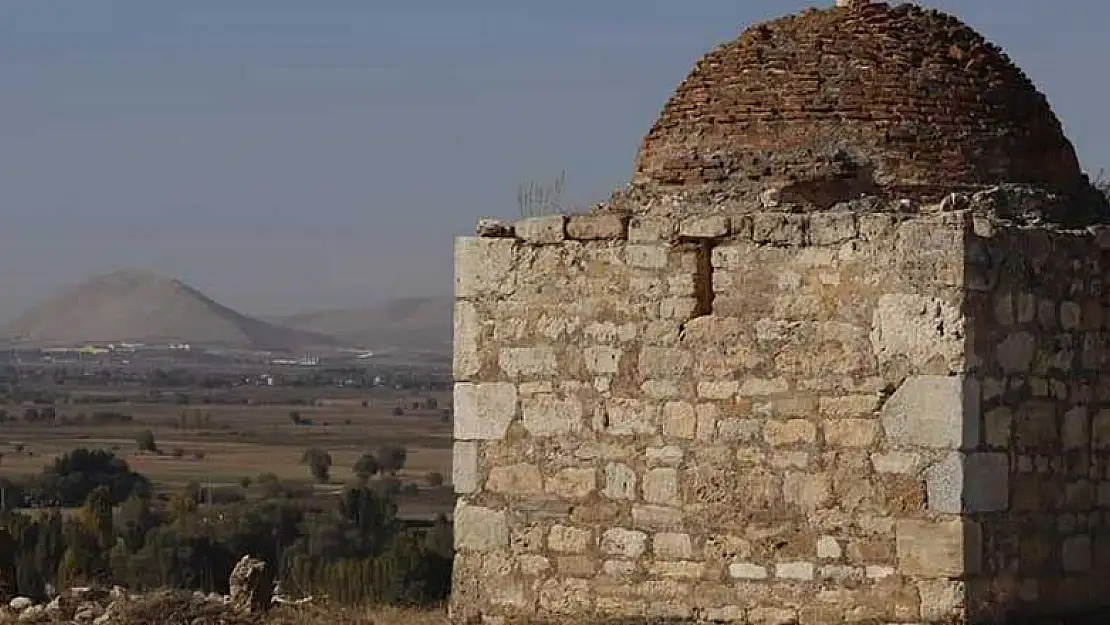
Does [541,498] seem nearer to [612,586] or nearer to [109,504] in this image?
[612,586]

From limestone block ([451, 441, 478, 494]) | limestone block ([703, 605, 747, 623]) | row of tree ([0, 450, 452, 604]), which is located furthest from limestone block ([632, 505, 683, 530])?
row of tree ([0, 450, 452, 604])

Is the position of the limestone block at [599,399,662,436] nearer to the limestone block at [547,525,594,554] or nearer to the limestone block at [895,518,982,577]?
the limestone block at [547,525,594,554]

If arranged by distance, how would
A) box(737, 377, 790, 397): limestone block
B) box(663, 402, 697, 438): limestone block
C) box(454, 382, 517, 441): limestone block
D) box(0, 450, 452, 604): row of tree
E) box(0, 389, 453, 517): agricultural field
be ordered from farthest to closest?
box(0, 389, 453, 517): agricultural field, box(0, 450, 452, 604): row of tree, box(454, 382, 517, 441): limestone block, box(663, 402, 697, 438): limestone block, box(737, 377, 790, 397): limestone block

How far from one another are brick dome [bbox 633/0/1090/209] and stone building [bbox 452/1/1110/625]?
0.02m

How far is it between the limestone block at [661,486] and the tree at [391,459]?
67.6 meters

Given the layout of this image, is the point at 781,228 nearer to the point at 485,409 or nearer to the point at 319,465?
the point at 485,409

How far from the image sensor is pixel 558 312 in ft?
34.8

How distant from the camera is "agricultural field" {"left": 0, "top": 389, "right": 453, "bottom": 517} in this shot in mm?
73750

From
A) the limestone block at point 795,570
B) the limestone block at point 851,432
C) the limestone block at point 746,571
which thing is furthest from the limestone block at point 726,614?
the limestone block at point 851,432

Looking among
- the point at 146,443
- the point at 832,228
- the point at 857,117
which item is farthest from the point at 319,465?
the point at 832,228

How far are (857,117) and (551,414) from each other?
228 cm

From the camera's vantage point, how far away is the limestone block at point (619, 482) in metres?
10.4

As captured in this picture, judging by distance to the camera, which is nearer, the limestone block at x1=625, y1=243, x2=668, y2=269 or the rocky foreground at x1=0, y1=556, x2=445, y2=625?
the limestone block at x1=625, y1=243, x2=668, y2=269

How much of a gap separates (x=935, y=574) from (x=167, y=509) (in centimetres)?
4231
